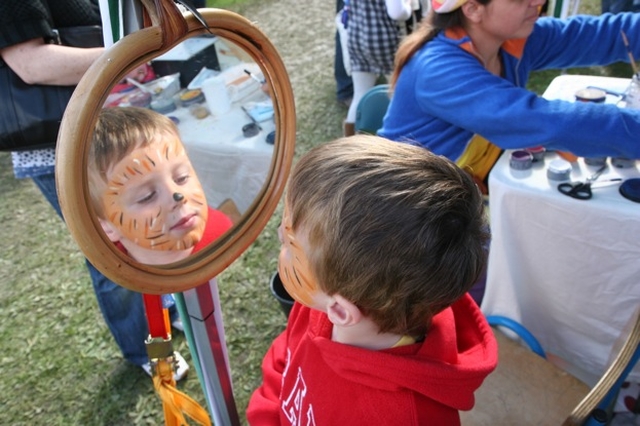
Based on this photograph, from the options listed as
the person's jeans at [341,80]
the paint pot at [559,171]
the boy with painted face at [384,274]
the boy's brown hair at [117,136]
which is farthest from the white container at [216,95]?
the person's jeans at [341,80]

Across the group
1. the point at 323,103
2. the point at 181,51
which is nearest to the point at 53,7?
the point at 181,51

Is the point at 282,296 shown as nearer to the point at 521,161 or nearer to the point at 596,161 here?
the point at 521,161

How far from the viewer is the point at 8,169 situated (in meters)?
3.34

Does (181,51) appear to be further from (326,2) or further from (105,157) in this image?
(326,2)

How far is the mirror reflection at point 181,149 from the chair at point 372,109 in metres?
1.13

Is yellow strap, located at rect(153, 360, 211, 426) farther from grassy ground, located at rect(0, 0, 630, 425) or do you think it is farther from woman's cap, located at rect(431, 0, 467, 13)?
woman's cap, located at rect(431, 0, 467, 13)

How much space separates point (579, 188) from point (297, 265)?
89cm

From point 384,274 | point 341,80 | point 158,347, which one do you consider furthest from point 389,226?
point 341,80

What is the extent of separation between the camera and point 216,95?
3.03 ft

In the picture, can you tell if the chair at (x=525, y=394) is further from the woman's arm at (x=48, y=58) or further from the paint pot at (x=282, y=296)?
the woman's arm at (x=48, y=58)

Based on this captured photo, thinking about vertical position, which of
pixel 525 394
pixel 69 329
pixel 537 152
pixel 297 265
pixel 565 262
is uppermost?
pixel 297 265

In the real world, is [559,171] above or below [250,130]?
below

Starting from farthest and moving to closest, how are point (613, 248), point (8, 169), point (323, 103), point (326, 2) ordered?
point (326, 2) < point (323, 103) < point (8, 169) < point (613, 248)

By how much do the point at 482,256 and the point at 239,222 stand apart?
42 cm
